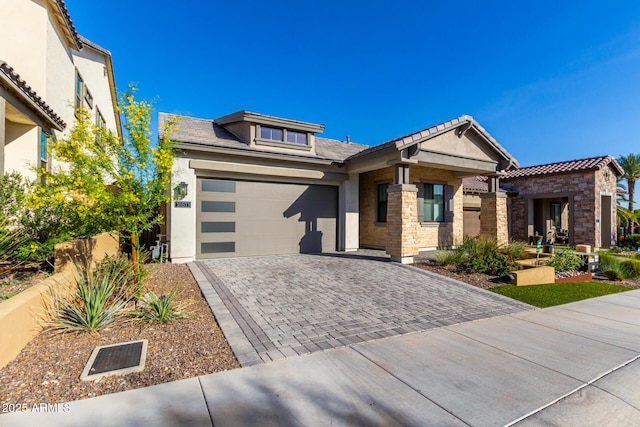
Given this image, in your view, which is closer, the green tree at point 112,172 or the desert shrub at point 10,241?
the desert shrub at point 10,241

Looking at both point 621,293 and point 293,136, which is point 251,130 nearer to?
point 293,136

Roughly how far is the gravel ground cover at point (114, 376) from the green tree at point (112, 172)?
212cm

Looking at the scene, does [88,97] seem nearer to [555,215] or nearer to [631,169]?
[555,215]

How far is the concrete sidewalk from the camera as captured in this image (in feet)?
8.42

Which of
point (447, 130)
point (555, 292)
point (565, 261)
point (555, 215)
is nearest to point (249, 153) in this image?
point (447, 130)

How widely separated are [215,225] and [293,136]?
5052 millimetres

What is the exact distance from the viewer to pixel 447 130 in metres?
10.7

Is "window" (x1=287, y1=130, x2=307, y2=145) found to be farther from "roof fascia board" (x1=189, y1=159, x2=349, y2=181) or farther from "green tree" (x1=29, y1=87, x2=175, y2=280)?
"green tree" (x1=29, y1=87, x2=175, y2=280)

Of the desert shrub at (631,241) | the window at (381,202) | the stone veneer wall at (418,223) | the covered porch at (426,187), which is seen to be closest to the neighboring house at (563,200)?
the desert shrub at (631,241)

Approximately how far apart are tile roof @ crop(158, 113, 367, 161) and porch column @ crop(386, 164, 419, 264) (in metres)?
3.48

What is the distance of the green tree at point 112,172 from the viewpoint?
16.8ft

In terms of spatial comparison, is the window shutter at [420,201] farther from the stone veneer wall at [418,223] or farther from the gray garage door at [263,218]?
the gray garage door at [263,218]

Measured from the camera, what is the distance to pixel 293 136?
12.7m

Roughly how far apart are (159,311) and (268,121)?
29.4 ft
